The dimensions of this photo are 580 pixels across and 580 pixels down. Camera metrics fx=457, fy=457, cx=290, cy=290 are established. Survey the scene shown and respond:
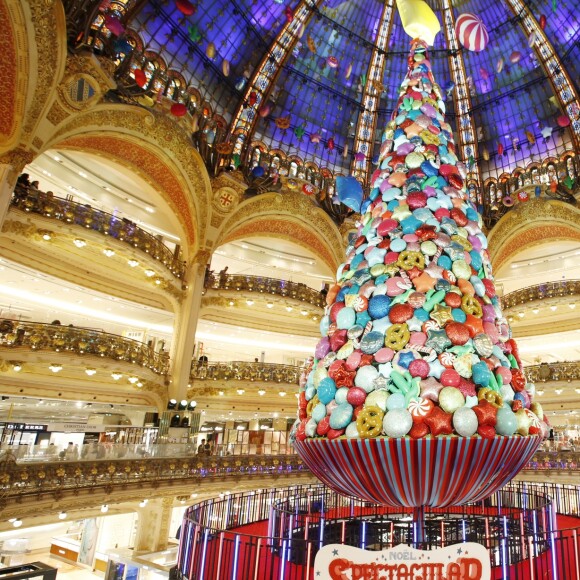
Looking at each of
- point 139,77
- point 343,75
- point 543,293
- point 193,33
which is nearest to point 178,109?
point 139,77

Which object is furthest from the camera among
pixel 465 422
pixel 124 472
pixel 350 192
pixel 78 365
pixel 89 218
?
pixel 89 218

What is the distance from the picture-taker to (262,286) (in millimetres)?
21156

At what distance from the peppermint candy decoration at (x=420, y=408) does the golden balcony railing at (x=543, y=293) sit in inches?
819

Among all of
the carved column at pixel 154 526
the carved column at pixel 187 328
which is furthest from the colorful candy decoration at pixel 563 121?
the carved column at pixel 154 526

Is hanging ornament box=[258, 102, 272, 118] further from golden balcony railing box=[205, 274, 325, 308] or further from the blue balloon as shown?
the blue balloon

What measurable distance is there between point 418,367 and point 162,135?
1663cm

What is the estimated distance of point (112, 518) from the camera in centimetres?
1711

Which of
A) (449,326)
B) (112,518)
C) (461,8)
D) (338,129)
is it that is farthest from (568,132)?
(112,518)

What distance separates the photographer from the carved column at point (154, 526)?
15.0 m

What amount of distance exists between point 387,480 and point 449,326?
4.42ft

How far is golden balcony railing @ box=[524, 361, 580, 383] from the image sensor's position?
19766 mm

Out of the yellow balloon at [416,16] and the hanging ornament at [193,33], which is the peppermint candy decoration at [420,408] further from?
the hanging ornament at [193,33]

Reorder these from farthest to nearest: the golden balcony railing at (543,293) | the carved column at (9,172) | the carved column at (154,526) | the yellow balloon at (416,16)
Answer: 1. the golden balcony railing at (543,293)
2. the carved column at (154,526)
3. the carved column at (9,172)
4. the yellow balloon at (416,16)

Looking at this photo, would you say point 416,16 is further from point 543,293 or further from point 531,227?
point 531,227
